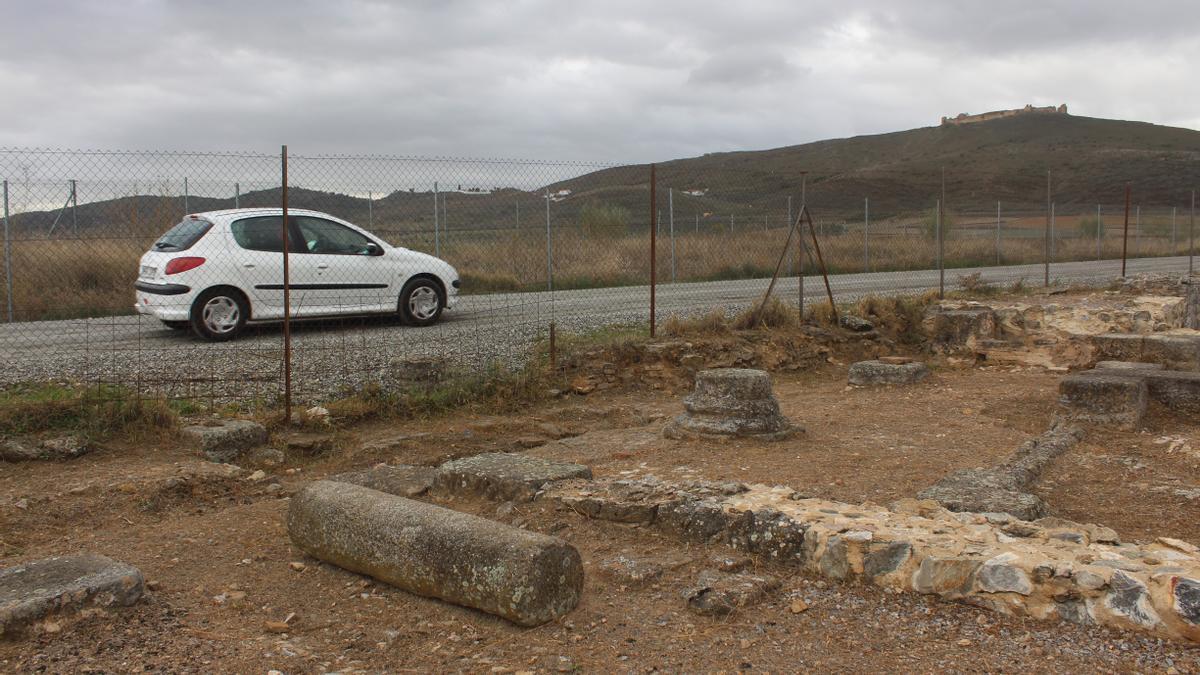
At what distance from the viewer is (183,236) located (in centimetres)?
1059

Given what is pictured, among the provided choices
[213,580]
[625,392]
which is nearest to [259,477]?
[213,580]

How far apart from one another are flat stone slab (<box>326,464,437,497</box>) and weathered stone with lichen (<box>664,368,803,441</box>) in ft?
6.70

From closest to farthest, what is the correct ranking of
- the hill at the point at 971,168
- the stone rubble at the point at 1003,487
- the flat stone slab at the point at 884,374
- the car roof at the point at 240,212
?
the stone rubble at the point at 1003,487 → the flat stone slab at the point at 884,374 → the car roof at the point at 240,212 → the hill at the point at 971,168

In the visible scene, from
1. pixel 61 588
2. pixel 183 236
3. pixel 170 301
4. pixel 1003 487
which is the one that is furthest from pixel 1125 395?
pixel 183 236

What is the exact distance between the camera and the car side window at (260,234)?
34.9 ft

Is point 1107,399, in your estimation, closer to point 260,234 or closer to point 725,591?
point 725,591

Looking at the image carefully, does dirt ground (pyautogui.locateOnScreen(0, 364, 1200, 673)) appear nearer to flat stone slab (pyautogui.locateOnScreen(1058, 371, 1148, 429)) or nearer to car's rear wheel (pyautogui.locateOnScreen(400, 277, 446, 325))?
flat stone slab (pyautogui.locateOnScreen(1058, 371, 1148, 429))

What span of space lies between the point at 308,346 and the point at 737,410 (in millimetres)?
5087

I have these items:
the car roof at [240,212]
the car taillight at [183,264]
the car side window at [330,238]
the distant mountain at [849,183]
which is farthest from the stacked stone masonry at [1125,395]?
the car taillight at [183,264]

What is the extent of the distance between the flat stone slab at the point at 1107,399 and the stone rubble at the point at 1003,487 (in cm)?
104

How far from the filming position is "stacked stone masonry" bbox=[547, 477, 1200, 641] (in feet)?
12.3

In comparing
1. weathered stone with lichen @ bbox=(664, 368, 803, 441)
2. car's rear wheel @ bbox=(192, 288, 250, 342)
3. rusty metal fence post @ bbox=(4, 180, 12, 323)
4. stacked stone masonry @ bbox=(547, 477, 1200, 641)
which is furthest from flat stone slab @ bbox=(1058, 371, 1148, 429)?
rusty metal fence post @ bbox=(4, 180, 12, 323)

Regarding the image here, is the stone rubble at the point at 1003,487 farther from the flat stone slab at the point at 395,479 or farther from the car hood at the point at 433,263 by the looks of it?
the car hood at the point at 433,263

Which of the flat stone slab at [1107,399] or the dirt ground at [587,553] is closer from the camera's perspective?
the dirt ground at [587,553]
